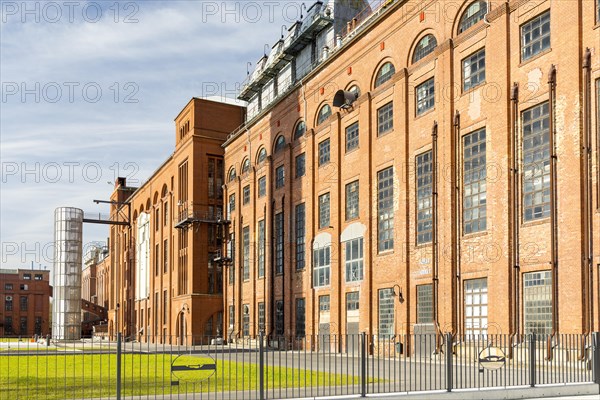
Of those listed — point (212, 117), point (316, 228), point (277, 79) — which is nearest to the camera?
point (316, 228)

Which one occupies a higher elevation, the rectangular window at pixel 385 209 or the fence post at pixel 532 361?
the rectangular window at pixel 385 209

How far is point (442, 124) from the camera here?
97.3 ft

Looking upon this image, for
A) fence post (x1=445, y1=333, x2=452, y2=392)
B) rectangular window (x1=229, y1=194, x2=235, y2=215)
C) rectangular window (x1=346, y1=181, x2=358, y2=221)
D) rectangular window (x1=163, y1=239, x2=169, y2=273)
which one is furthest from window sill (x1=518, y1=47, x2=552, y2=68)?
rectangular window (x1=163, y1=239, x2=169, y2=273)

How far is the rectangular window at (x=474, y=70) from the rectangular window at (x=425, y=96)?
2155 millimetres

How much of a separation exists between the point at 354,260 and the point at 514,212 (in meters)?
12.2

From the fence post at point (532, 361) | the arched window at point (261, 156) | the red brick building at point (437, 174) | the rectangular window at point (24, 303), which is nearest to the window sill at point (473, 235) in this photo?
the red brick building at point (437, 174)

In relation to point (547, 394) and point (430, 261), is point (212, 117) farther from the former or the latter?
point (547, 394)

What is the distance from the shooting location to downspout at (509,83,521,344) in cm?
2502

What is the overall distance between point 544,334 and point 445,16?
14.1 m

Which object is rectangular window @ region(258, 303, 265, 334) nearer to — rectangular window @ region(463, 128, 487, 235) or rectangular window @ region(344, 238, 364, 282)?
rectangular window @ region(344, 238, 364, 282)

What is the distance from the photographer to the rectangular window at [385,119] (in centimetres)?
3391

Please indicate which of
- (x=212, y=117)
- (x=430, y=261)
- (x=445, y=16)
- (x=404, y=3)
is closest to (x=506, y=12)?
(x=445, y=16)

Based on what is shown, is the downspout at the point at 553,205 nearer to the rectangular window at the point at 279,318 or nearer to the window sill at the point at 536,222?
the window sill at the point at 536,222

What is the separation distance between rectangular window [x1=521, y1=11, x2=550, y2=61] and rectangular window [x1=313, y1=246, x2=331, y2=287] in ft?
55.6
